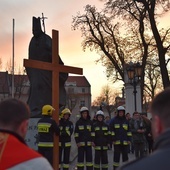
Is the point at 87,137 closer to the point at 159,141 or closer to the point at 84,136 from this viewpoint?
the point at 84,136

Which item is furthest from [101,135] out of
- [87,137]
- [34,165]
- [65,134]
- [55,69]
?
[34,165]

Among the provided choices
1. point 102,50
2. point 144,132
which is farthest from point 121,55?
point 144,132

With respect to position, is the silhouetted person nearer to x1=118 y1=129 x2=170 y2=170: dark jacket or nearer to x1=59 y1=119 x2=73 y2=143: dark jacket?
x1=118 y1=129 x2=170 y2=170: dark jacket

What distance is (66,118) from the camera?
1144 cm

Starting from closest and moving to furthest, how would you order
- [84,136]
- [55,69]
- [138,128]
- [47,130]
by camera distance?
[47,130], [55,69], [84,136], [138,128]

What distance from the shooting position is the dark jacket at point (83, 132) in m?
11.6

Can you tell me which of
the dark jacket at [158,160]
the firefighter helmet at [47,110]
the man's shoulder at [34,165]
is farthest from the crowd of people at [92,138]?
the dark jacket at [158,160]

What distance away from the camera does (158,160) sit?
1.84 m

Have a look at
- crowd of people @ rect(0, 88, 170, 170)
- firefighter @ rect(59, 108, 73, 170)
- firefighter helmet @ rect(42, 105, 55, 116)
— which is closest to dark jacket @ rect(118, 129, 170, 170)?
crowd of people @ rect(0, 88, 170, 170)

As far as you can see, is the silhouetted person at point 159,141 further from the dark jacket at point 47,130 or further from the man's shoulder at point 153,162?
the dark jacket at point 47,130

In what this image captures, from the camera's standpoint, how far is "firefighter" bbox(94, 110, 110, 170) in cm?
1178

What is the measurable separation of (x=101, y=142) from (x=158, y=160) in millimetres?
10129

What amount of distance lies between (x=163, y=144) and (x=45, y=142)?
822cm

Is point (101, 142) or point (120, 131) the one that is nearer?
point (101, 142)
